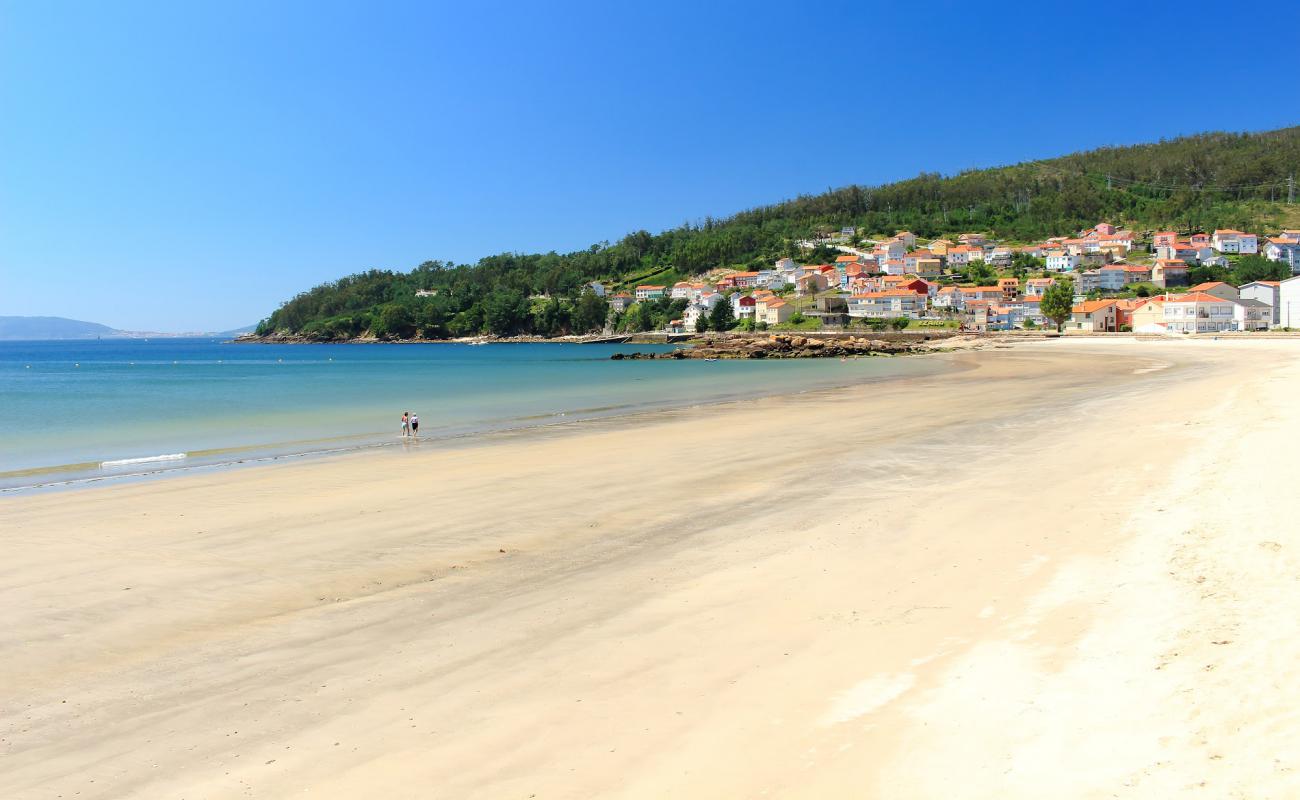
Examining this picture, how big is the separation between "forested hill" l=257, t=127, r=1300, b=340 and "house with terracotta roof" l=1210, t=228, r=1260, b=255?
14647 millimetres

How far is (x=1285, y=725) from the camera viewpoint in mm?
3908

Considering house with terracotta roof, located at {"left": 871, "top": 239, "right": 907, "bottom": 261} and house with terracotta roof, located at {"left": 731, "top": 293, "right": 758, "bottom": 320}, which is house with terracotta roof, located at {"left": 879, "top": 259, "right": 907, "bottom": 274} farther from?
house with terracotta roof, located at {"left": 731, "top": 293, "right": 758, "bottom": 320}

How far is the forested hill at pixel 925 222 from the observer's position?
494ft

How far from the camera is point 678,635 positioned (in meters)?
6.26

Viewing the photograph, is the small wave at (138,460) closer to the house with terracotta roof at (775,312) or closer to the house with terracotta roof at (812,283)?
the house with terracotta roof at (775,312)

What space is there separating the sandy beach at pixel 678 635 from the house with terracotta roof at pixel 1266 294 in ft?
260

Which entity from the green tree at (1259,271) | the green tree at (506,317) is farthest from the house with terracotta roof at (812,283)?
the green tree at (1259,271)

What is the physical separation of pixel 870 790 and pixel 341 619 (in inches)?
196

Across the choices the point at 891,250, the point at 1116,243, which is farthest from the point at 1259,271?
the point at 891,250

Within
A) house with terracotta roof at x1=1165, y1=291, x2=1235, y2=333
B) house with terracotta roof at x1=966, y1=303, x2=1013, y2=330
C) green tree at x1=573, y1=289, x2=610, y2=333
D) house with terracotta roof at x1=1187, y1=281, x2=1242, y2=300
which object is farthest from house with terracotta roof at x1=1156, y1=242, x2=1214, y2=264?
green tree at x1=573, y1=289, x2=610, y2=333

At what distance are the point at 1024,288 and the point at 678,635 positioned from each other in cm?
11813

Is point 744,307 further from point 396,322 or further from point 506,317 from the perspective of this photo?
point 396,322

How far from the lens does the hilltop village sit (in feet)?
256

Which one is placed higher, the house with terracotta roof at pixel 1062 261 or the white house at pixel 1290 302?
the house with terracotta roof at pixel 1062 261
